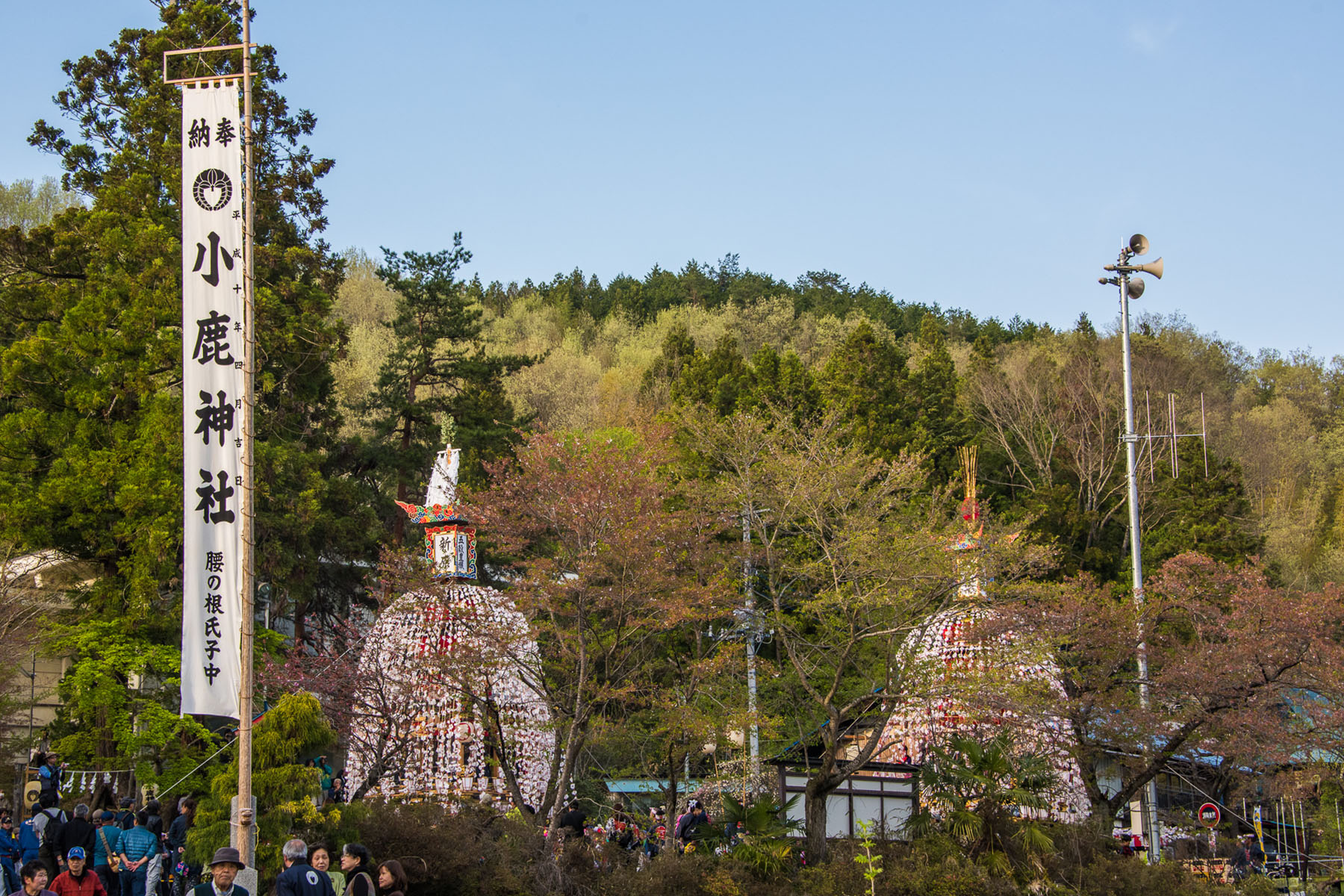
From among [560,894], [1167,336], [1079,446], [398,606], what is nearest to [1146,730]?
[560,894]

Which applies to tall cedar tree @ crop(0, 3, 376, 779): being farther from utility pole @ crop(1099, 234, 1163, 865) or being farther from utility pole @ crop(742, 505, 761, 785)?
utility pole @ crop(1099, 234, 1163, 865)

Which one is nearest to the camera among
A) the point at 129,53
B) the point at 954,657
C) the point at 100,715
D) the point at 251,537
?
the point at 251,537

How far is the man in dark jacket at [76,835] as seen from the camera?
1141 cm

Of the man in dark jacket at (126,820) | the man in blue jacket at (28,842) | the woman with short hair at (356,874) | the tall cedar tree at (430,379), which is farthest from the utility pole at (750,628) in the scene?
the tall cedar tree at (430,379)

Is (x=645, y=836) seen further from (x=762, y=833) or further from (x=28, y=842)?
(x=28, y=842)

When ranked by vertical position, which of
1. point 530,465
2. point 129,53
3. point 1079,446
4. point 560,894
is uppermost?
point 129,53

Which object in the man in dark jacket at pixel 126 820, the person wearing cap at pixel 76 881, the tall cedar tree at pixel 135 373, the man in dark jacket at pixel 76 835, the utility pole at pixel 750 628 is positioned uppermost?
the tall cedar tree at pixel 135 373

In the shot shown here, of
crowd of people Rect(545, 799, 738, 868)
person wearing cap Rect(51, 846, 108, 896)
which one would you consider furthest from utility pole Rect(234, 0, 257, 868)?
→ crowd of people Rect(545, 799, 738, 868)

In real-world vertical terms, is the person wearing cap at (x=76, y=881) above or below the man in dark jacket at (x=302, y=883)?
below

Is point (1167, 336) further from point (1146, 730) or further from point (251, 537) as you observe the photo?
point (251, 537)

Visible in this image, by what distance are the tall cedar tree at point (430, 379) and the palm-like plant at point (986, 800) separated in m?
18.2

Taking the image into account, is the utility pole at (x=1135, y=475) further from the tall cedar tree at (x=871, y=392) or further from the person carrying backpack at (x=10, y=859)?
the person carrying backpack at (x=10, y=859)

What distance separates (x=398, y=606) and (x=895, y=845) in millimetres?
8425

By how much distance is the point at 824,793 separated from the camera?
15234 mm
